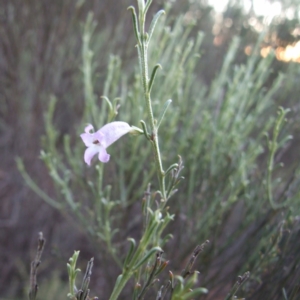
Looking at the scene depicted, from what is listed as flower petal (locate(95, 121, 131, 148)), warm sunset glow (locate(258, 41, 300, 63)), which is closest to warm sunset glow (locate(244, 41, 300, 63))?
warm sunset glow (locate(258, 41, 300, 63))

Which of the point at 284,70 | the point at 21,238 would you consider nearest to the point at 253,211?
the point at 284,70

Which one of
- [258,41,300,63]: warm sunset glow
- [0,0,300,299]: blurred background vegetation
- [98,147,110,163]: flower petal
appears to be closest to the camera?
[98,147,110,163]: flower petal

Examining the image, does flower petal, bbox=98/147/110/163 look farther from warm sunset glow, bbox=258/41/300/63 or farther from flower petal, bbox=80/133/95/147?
warm sunset glow, bbox=258/41/300/63

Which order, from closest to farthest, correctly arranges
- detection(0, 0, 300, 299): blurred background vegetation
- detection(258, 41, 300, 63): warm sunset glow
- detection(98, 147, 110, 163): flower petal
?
detection(98, 147, 110, 163): flower petal → detection(0, 0, 300, 299): blurred background vegetation → detection(258, 41, 300, 63): warm sunset glow

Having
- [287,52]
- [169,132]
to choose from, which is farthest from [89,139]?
[287,52]

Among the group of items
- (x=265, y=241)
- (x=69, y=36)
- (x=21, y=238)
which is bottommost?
(x=21, y=238)

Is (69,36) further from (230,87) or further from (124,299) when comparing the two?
(124,299)

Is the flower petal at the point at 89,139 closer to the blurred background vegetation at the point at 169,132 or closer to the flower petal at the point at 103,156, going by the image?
the flower petal at the point at 103,156

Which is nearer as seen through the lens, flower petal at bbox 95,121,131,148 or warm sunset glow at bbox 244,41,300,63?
flower petal at bbox 95,121,131,148

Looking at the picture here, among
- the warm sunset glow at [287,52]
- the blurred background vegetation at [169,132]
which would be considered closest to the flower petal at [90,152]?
the blurred background vegetation at [169,132]
